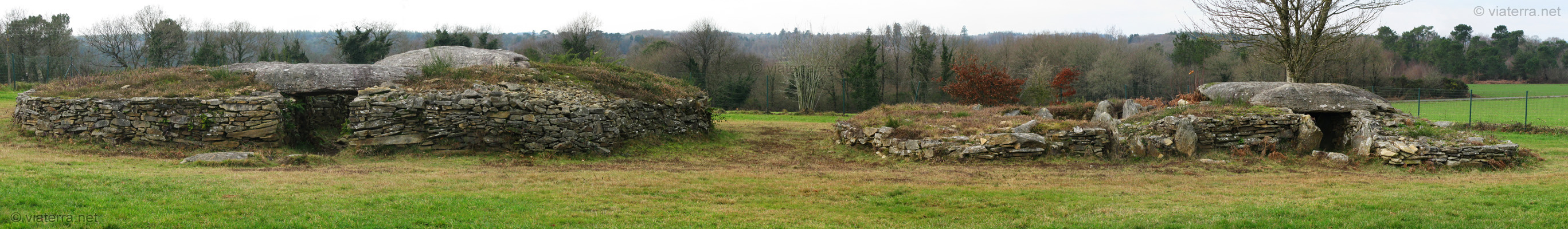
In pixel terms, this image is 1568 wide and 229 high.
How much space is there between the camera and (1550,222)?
19.8 ft

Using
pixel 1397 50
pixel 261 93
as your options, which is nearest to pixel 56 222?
pixel 261 93

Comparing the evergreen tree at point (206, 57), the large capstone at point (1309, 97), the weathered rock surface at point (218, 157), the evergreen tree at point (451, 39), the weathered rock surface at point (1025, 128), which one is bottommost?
the weathered rock surface at point (218, 157)

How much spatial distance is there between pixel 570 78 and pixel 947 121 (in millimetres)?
7434

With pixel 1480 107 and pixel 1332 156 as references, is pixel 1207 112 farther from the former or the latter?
pixel 1480 107

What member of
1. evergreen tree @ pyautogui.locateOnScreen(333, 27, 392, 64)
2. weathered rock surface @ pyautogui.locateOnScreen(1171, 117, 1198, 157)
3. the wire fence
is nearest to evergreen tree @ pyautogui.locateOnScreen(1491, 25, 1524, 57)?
the wire fence

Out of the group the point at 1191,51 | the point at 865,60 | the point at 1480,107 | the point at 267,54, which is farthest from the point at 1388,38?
the point at 267,54

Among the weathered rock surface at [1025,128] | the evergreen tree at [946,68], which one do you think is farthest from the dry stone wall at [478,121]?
the evergreen tree at [946,68]

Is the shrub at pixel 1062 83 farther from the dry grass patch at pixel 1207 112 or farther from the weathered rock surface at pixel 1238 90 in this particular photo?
the dry grass patch at pixel 1207 112

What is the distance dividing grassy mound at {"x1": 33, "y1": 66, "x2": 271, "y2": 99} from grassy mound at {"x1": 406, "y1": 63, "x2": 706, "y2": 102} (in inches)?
107

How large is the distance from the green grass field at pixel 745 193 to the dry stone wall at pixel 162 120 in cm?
40

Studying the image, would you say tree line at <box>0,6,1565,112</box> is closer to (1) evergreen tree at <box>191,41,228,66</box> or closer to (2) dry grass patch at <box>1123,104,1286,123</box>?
(1) evergreen tree at <box>191,41,228,66</box>

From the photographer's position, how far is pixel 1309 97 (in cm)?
1380

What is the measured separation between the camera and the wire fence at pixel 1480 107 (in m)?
23.3

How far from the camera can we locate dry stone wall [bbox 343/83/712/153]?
1262 centimetres
